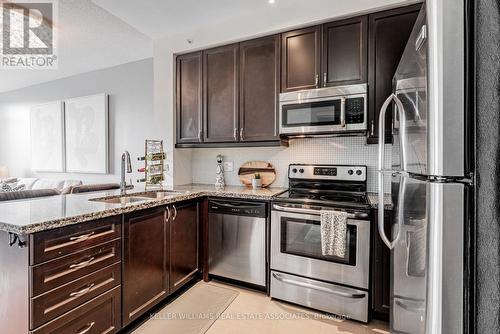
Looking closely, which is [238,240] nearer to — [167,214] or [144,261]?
[167,214]

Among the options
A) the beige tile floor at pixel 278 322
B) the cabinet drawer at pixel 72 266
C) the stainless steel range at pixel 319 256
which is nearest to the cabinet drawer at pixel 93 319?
the cabinet drawer at pixel 72 266

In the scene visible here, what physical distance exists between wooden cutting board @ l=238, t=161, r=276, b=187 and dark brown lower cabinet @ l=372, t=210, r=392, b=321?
4.04ft

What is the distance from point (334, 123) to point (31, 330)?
7.58 ft

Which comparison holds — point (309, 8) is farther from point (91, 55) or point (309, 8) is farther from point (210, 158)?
point (91, 55)

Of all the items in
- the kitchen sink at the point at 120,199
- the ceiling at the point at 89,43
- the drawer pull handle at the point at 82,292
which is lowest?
the drawer pull handle at the point at 82,292

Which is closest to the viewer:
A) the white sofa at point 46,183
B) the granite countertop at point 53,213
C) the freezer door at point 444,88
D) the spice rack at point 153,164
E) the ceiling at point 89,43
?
the freezer door at point 444,88

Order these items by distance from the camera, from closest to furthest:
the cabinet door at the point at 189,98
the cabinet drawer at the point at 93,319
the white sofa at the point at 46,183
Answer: the cabinet drawer at the point at 93,319, the cabinet door at the point at 189,98, the white sofa at the point at 46,183

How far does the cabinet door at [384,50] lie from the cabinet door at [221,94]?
4.15ft

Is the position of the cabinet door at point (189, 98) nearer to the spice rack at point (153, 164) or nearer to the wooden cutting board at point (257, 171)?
the spice rack at point (153, 164)

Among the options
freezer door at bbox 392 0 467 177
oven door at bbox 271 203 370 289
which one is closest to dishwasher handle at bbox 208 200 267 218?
oven door at bbox 271 203 370 289

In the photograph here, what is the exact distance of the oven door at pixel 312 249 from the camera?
1929 millimetres

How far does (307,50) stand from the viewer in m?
2.37

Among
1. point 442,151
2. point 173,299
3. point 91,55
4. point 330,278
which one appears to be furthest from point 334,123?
point 91,55

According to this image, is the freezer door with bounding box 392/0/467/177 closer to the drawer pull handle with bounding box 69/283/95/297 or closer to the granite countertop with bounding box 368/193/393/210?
the granite countertop with bounding box 368/193/393/210
